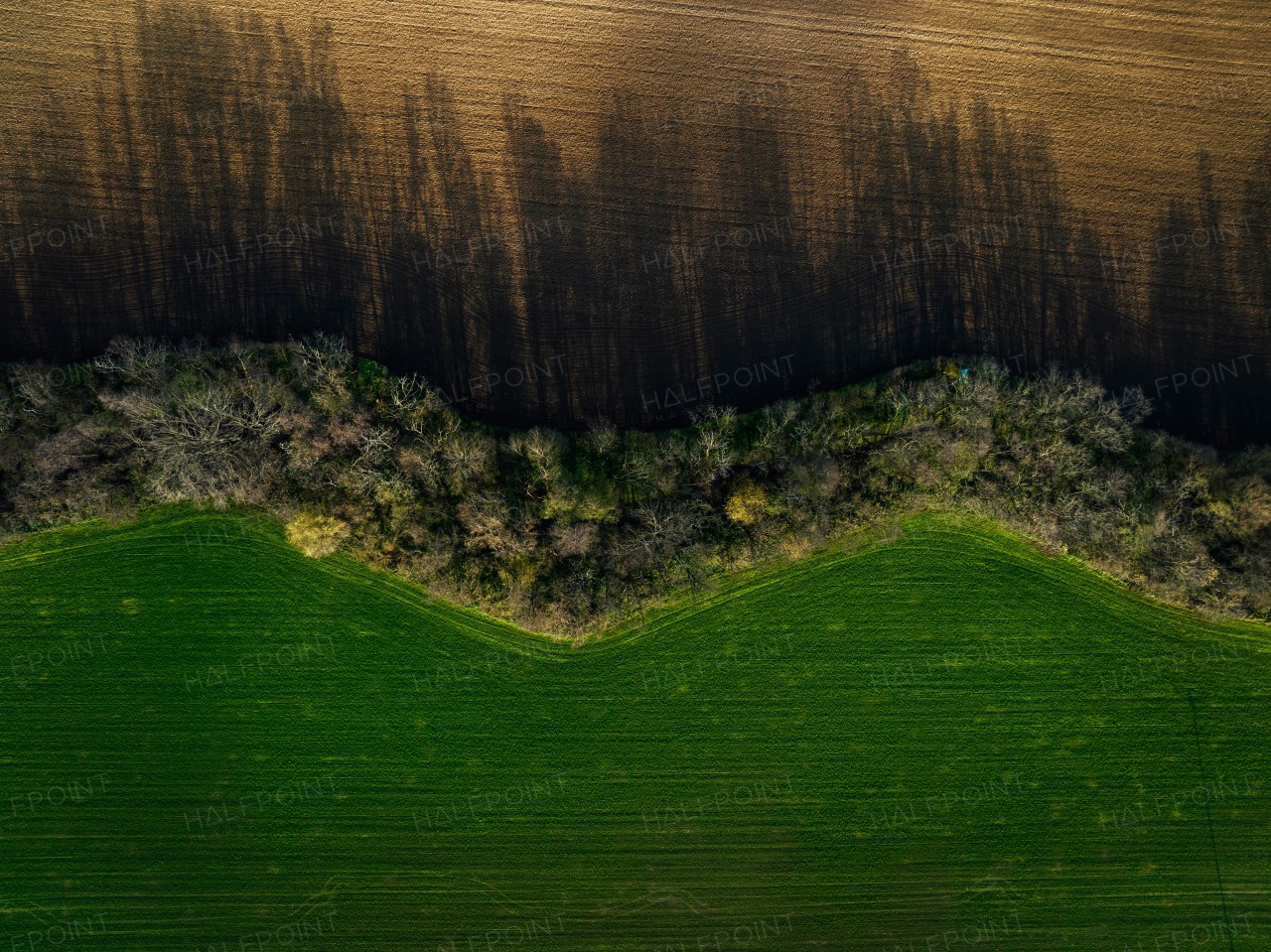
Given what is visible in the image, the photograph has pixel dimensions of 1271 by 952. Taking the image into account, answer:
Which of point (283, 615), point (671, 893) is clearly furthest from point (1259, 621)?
point (283, 615)

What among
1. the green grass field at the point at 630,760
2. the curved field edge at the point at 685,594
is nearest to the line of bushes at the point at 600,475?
the curved field edge at the point at 685,594

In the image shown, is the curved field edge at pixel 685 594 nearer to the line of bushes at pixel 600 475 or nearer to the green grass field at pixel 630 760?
the green grass field at pixel 630 760

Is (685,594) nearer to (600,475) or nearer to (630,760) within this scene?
(600,475)

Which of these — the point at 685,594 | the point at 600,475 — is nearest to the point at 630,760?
the point at 685,594

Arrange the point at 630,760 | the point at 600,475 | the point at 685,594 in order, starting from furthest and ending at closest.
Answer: the point at 630,760 < the point at 685,594 < the point at 600,475

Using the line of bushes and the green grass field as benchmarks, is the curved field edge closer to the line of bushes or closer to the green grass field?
the green grass field

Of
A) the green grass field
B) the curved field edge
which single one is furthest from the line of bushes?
the green grass field

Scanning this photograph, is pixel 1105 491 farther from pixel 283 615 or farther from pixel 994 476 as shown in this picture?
pixel 283 615
